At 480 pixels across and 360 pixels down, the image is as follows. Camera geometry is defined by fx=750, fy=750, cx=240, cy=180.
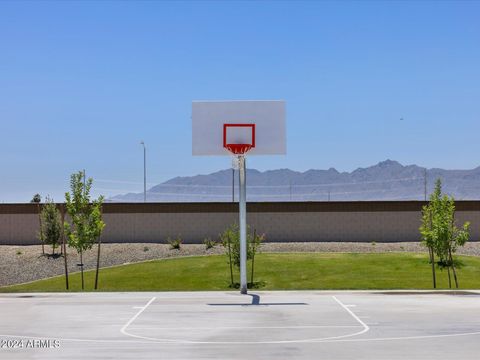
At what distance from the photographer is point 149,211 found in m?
64.0

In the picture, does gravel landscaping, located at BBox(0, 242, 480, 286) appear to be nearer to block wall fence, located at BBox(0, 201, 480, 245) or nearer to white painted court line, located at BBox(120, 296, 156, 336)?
block wall fence, located at BBox(0, 201, 480, 245)

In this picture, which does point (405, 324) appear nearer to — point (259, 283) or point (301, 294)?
point (301, 294)

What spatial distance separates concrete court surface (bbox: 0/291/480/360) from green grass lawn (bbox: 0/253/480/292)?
56.7 ft

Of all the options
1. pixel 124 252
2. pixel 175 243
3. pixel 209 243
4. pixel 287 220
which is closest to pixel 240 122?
pixel 209 243

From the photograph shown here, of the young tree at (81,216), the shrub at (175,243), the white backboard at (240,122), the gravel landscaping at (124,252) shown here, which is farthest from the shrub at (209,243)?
the white backboard at (240,122)

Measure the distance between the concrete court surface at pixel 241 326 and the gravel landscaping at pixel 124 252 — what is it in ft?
91.7

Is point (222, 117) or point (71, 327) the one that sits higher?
point (222, 117)

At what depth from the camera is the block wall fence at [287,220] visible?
208 ft

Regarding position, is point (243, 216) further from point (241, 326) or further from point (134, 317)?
point (241, 326)

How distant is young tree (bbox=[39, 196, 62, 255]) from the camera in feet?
193

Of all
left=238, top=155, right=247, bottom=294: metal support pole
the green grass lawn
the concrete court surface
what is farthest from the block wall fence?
the concrete court surface

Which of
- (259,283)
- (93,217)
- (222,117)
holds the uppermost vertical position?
(222,117)

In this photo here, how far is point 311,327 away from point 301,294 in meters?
9.22

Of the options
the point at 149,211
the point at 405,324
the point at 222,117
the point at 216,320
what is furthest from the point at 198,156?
the point at 149,211
